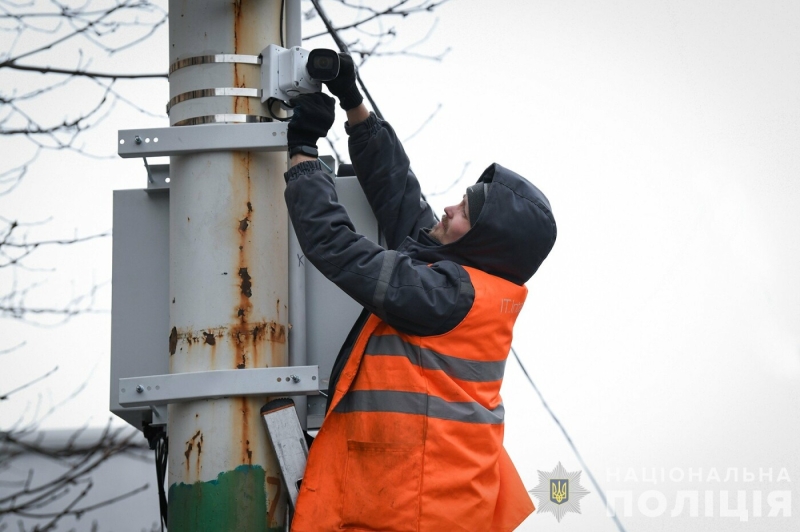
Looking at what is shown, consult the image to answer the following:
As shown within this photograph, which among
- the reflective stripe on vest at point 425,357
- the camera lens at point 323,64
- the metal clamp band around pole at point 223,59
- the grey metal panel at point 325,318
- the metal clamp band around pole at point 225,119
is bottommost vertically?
the reflective stripe on vest at point 425,357

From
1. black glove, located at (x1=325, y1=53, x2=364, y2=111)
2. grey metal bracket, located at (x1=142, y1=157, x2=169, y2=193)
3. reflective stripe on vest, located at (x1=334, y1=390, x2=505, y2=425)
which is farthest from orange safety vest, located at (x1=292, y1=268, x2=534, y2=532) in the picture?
grey metal bracket, located at (x1=142, y1=157, x2=169, y2=193)

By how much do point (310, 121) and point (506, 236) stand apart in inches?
26.3

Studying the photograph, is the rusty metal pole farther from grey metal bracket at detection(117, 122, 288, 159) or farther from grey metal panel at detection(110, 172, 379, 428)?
grey metal panel at detection(110, 172, 379, 428)

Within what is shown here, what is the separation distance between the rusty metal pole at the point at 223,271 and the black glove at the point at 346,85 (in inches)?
8.6

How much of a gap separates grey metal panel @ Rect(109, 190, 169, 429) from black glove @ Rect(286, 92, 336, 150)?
53cm

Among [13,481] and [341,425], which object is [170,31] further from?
[13,481]

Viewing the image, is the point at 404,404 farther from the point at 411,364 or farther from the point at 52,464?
the point at 52,464

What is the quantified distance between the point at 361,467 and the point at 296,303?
0.52 m

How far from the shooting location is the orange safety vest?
7.79 ft

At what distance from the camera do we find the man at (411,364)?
2.39 m

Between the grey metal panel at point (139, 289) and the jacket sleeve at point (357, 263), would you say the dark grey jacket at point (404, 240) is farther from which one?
the grey metal panel at point (139, 289)

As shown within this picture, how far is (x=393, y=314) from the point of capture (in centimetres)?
243

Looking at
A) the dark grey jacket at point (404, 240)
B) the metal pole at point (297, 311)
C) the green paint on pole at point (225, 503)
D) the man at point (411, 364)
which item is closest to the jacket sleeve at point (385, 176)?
the dark grey jacket at point (404, 240)

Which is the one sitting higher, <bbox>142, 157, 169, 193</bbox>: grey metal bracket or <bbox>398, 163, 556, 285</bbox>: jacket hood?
<bbox>142, 157, 169, 193</bbox>: grey metal bracket
